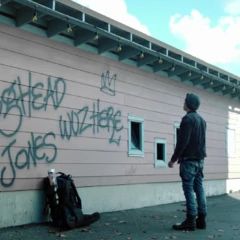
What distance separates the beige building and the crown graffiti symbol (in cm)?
2

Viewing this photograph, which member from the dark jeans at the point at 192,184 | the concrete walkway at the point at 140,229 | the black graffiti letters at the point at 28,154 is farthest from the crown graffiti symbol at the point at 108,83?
the dark jeans at the point at 192,184

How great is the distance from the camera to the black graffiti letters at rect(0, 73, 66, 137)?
760 cm

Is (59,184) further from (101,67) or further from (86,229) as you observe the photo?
(101,67)

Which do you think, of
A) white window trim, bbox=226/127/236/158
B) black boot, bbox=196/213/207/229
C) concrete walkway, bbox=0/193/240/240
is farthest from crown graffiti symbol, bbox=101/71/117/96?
white window trim, bbox=226/127/236/158

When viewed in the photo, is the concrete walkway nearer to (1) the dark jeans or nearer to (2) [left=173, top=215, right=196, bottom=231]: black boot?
(2) [left=173, top=215, right=196, bottom=231]: black boot

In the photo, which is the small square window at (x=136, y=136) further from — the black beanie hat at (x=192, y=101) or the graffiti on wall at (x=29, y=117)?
the black beanie hat at (x=192, y=101)

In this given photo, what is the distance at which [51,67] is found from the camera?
855 cm

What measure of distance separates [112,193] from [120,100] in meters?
1.89

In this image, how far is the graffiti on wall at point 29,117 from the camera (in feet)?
24.9

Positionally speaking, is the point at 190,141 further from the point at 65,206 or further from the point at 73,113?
the point at 73,113

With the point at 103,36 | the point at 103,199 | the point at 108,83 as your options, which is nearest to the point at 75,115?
the point at 108,83

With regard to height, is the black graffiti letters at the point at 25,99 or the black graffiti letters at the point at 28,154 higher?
the black graffiti letters at the point at 25,99

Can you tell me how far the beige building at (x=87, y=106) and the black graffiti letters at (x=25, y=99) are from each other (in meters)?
0.02

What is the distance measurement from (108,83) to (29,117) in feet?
8.08
